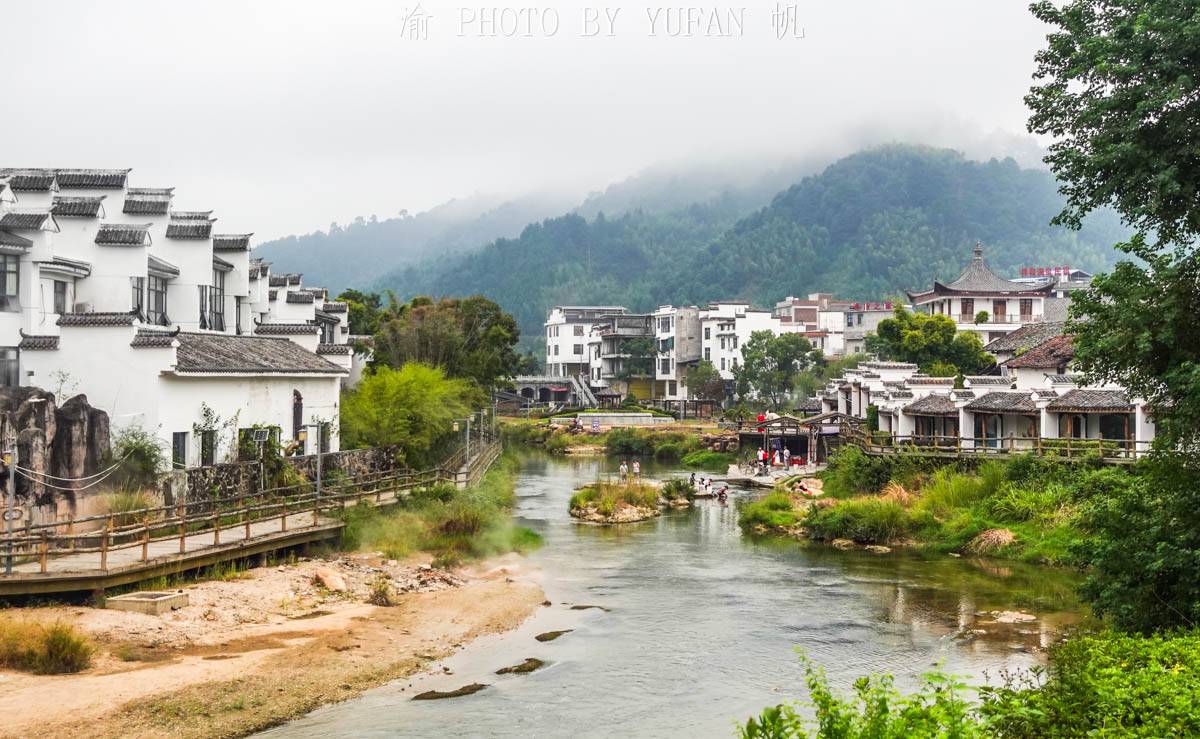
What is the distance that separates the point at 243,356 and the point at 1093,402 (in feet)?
112

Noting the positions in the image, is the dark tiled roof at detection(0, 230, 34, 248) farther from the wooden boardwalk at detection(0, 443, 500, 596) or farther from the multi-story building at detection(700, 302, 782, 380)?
the multi-story building at detection(700, 302, 782, 380)

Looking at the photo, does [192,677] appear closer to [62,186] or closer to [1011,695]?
[1011,695]

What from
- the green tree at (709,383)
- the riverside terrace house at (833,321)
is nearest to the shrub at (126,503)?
the riverside terrace house at (833,321)

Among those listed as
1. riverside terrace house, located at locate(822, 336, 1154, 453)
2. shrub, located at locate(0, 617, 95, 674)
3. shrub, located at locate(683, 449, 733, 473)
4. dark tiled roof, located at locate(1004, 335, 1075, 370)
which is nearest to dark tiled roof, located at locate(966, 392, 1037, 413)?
riverside terrace house, located at locate(822, 336, 1154, 453)

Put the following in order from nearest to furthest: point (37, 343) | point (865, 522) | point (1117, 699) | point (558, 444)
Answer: point (1117, 699) → point (37, 343) → point (865, 522) → point (558, 444)

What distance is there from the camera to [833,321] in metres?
127

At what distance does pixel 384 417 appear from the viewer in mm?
48125

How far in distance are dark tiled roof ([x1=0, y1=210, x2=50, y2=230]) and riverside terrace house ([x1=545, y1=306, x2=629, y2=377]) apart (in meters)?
112

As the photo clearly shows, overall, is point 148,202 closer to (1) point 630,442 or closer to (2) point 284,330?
(2) point 284,330

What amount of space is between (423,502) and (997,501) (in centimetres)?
2190

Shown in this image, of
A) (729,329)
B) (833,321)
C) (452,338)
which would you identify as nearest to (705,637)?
(452,338)

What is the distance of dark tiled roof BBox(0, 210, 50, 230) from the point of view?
31766 mm

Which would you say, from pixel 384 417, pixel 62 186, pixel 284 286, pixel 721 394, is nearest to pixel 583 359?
pixel 721 394

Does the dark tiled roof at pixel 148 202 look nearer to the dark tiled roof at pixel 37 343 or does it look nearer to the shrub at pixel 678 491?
the dark tiled roof at pixel 37 343
